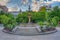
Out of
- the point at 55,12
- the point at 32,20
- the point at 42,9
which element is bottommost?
the point at 32,20

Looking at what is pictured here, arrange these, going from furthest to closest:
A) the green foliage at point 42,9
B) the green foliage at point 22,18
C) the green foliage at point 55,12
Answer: the green foliage at point 42,9 < the green foliage at point 55,12 < the green foliage at point 22,18

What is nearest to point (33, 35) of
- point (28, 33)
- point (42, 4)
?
point (28, 33)

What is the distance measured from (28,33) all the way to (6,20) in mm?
1620

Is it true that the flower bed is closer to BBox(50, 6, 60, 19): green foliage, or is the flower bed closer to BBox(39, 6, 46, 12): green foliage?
BBox(50, 6, 60, 19): green foliage

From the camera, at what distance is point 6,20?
42.4 feet

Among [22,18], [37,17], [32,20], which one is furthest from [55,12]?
[22,18]

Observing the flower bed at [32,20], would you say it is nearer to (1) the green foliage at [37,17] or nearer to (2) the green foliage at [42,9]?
(1) the green foliage at [37,17]

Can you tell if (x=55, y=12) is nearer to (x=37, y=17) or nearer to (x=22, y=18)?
(x=37, y=17)

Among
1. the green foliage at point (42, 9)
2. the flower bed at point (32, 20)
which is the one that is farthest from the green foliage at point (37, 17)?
the green foliage at point (42, 9)

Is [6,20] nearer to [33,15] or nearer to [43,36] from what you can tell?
[43,36]

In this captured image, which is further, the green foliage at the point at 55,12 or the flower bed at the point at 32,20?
the green foliage at the point at 55,12

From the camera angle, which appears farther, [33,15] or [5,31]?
[33,15]

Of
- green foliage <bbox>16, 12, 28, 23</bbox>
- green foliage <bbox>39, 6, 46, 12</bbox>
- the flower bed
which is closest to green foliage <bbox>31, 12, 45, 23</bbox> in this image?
the flower bed

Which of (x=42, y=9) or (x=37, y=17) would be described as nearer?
(x=37, y=17)
